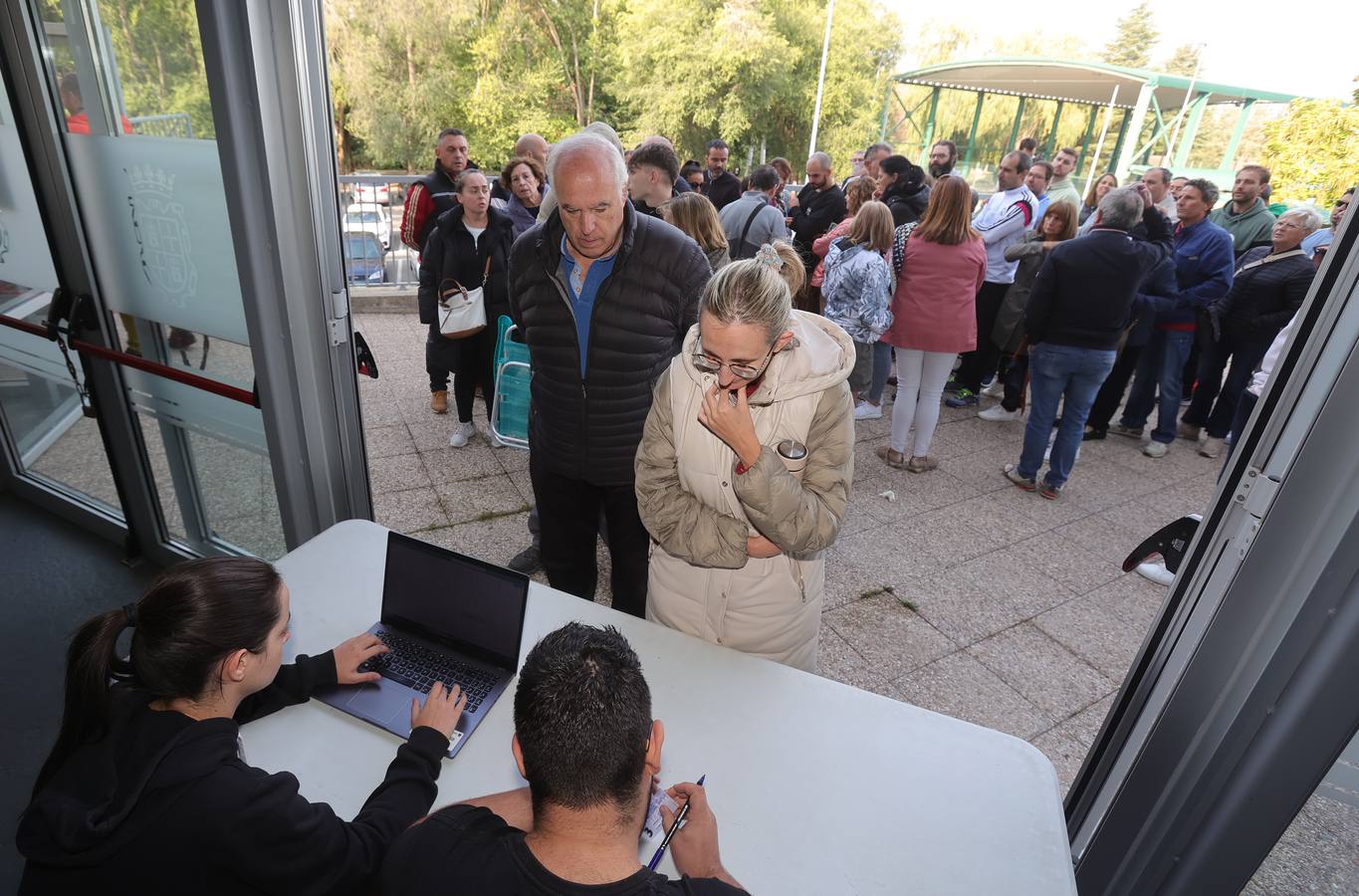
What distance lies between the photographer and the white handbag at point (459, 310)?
392 centimetres

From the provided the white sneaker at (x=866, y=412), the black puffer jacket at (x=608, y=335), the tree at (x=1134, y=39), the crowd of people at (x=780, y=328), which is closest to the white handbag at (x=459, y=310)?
the crowd of people at (x=780, y=328)

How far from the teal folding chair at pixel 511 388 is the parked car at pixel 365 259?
465 cm

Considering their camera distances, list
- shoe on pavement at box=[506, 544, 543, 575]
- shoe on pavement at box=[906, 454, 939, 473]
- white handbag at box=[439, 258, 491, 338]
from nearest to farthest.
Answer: shoe on pavement at box=[506, 544, 543, 575], white handbag at box=[439, 258, 491, 338], shoe on pavement at box=[906, 454, 939, 473]

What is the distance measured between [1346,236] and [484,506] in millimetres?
3473

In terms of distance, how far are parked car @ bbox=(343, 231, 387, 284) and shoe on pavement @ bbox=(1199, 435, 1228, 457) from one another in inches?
299

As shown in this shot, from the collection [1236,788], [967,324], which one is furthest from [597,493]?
[967,324]

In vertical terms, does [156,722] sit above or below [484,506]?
above

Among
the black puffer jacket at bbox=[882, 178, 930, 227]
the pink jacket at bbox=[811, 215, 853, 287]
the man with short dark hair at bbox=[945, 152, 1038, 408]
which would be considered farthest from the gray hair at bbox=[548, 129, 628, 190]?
the man with short dark hair at bbox=[945, 152, 1038, 408]

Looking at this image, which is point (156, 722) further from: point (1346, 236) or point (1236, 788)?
point (1346, 236)

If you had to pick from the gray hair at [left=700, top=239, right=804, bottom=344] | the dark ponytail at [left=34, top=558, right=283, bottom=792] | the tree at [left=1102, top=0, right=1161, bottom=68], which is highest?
the tree at [left=1102, top=0, right=1161, bottom=68]

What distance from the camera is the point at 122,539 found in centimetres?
330

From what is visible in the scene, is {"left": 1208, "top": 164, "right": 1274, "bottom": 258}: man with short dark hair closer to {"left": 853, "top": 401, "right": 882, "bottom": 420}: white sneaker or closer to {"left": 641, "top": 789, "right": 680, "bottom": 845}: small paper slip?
{"left": 853, "top": 401, "right": 882, "bottom": 420}: white sneaker

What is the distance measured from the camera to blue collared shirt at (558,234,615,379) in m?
2.22

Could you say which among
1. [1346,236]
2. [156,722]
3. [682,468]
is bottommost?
[156,722]
